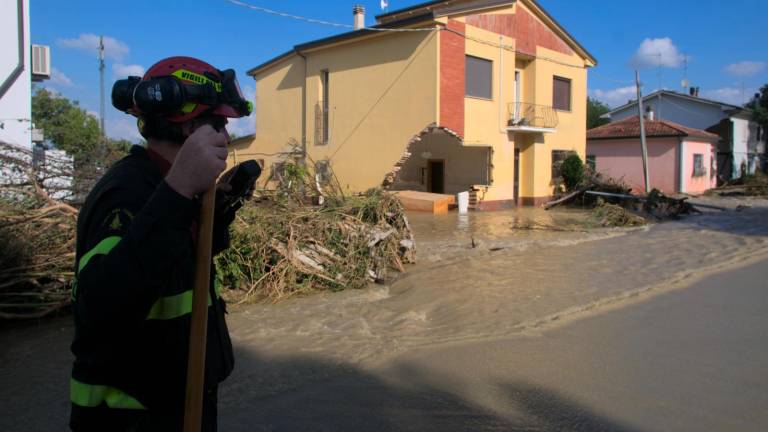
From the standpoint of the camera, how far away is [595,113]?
54938 millimetres

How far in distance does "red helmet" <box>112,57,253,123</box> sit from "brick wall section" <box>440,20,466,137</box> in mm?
17257

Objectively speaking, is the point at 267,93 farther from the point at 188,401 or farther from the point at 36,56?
the point at 188,401

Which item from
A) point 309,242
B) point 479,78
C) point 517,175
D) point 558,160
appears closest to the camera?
point 309,242

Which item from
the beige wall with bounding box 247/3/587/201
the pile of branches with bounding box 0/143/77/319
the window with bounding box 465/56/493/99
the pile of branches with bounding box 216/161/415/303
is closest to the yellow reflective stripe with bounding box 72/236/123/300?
the pile of branches with bounding box 0/143/77/319

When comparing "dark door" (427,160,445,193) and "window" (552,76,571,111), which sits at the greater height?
"window" (552,76,571,111)

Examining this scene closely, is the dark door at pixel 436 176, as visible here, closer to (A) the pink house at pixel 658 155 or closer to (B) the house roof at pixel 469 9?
(B) the house roof at pixel 469 9

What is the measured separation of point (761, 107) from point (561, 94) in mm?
21044

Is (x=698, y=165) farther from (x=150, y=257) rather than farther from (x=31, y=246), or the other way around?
(x=150, y=257)

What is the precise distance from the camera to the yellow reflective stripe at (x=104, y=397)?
165 cm

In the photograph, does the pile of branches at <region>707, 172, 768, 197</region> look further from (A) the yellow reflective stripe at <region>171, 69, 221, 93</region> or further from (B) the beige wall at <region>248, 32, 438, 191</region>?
(A) the yellow reflective stripe at <region>171, 69, 221, 93</region>

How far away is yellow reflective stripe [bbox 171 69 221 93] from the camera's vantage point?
1.76 metres

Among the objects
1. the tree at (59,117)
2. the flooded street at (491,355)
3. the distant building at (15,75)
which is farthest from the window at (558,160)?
the tree at (59,117)

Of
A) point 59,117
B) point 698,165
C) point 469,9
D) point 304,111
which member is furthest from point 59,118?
point 698,165

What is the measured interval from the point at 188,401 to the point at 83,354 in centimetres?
33
